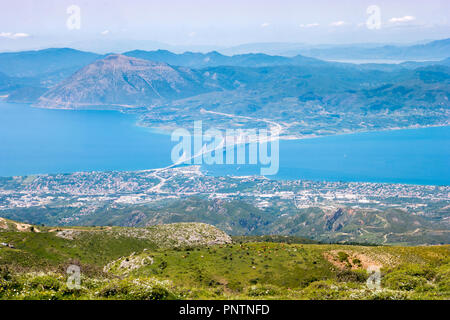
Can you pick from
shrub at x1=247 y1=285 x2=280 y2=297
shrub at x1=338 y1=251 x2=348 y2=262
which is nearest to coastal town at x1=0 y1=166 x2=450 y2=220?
shrub at x1=338 y1=251 x2=348 y2=262

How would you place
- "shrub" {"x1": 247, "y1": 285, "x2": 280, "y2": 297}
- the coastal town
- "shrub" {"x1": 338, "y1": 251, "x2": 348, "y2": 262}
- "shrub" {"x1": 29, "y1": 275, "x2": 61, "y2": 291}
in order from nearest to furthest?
"shrub" {"x1": 29, "y1": 275, "x2": 61, "y2": 291} → "shrub" {"x1": 247, "y1": 285, "x2": 280, "y2": 297} → "shrub" {"x1": 338, "y1": 251, "x2": 348, "y2": 262} → the coastal town

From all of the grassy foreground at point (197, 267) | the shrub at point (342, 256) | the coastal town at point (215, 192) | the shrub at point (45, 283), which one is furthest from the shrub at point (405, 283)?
the coastal town at point (215, 192)

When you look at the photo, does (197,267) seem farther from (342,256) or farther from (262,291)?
(262,291)

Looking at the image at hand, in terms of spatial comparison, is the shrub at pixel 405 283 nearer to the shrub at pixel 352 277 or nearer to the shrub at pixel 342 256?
the shrub at pixel 352 277

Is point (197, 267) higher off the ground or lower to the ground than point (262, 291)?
lower

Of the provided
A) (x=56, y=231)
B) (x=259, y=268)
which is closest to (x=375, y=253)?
(x=259, y=268)

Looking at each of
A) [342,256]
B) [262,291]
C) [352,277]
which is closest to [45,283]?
[262,291]

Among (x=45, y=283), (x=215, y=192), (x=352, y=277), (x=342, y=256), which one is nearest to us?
(x=45, y=283)

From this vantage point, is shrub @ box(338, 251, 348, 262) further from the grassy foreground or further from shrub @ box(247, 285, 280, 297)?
shrub @ box(247, 285, 280, 297)
